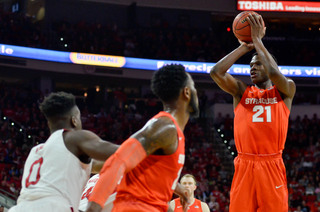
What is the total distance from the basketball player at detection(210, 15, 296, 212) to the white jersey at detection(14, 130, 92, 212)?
2075mm

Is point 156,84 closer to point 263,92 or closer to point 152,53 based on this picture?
point 263,92

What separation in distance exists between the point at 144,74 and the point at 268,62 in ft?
58.6

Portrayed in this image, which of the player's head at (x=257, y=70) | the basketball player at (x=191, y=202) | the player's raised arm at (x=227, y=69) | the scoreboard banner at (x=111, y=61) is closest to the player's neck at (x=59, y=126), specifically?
the player's raised arm at (x=227, y=69)

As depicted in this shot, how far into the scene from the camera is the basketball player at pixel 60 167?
322 cm

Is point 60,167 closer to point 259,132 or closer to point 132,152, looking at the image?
point 132,152

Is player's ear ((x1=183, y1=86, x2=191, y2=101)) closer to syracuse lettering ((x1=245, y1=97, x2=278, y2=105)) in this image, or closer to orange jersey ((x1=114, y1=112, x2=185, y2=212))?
orange jersey ((x1=114, y1=112, x2=185, y2=212))

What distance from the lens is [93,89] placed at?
22.5 m

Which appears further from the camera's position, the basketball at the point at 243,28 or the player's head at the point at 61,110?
the basketball at the point at 243,28

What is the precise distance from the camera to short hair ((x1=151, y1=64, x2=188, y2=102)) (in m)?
3.10

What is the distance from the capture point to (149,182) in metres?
2.99

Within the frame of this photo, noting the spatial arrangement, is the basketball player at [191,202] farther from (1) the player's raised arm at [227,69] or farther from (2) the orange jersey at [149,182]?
(2) the orange jersey at [149,182]

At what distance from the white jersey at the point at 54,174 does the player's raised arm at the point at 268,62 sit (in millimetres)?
2304

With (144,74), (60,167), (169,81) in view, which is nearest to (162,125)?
(169,81)

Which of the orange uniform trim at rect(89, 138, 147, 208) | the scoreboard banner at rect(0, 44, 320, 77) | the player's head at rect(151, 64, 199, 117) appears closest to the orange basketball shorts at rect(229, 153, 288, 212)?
the player's head at rect(151, 64, 199, 117)
